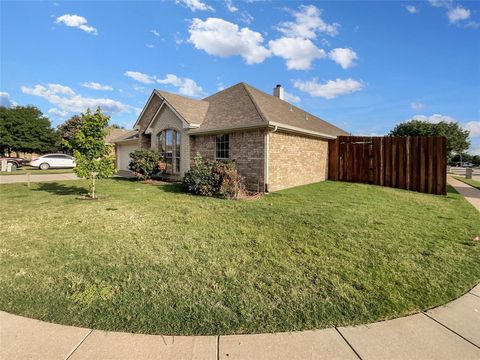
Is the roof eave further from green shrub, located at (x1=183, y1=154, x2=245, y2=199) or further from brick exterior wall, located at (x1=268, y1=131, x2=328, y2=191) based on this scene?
green shrub, located at (x1=183, y1=154, x2=245, y2=199)

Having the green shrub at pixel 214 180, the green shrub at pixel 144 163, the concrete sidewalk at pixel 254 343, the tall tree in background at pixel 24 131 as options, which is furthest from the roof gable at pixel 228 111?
the tall tree in background at pixel 24 131

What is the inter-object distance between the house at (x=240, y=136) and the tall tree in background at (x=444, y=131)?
36.7 m

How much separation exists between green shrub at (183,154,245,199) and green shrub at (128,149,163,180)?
502 cm

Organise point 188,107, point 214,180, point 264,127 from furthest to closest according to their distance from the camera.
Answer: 1. point 188,107
2. point 264,127
3. point 214,180

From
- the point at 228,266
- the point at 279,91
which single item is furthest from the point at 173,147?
the point at 228,266

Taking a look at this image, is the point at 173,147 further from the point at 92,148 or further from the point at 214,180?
the point at 214,180

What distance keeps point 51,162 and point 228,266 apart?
31.1 metres

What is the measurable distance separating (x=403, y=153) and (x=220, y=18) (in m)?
11.7

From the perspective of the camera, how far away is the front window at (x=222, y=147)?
41.5 feet

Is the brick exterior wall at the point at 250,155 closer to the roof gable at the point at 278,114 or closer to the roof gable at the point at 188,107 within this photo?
the roof gable at the point at 278,114

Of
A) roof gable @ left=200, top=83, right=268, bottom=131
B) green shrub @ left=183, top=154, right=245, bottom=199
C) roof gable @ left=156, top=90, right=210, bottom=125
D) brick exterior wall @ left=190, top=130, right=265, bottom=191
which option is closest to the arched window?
roof gable @ left=156, top=90, right=210, bottom=125

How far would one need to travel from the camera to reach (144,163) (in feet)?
48.0

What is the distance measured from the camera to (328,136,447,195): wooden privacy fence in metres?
12.0

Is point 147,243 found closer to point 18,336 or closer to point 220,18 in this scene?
point 18,336
